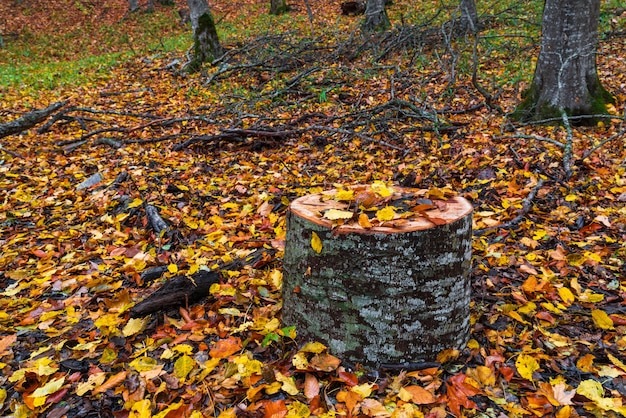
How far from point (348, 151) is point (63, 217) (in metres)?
3.04

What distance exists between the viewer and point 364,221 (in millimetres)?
1979

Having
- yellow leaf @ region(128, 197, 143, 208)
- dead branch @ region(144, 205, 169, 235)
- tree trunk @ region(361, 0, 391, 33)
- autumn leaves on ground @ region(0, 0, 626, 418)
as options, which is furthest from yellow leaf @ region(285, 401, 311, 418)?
tree trunk @ region(361, 0, 391, 33)

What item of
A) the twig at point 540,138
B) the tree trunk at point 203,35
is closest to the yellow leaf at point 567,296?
the twig at point 540,138

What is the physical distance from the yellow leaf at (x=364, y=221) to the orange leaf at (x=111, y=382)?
1343mm

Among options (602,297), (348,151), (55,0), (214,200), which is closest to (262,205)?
Answer: (214,200)

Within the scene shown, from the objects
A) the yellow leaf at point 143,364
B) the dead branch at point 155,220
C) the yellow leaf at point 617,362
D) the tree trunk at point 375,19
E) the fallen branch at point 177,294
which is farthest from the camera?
the tree trunk at point 375,19

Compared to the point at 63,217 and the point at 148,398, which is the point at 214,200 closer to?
the point at 63,217

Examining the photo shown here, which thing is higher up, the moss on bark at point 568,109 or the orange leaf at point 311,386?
the moss on bark at point 568,109

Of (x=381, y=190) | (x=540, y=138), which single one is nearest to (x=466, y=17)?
(x=540, y=138)

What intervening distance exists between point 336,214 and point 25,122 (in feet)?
19.4

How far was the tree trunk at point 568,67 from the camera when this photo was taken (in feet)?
14.9

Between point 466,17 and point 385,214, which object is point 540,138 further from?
point 466,17

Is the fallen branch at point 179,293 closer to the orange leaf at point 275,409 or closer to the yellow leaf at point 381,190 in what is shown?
the orange leaf at point 275,409

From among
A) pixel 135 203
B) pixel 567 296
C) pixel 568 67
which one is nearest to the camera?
pixel 567 296
